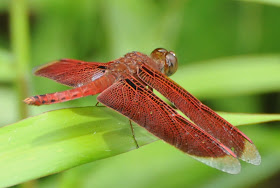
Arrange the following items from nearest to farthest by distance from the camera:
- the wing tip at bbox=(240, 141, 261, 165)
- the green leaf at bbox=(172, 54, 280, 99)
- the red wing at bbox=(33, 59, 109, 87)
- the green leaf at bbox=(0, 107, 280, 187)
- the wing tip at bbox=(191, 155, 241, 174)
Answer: the green leaf at bbox=(0, 107, 280, 187) < the wing tip at bbox=(191, 155, 241, 174) < the wing tip at bbox=(240, 141, 261, 165) < the red wing at bbox=(33, 59, 109, 87) < the green leaf at bbox=(172, 54, 280, 99)

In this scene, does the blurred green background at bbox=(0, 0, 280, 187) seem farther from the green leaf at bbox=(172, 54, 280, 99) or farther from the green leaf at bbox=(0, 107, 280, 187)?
the green leaf at bbox=(0, 107, 280, 187)

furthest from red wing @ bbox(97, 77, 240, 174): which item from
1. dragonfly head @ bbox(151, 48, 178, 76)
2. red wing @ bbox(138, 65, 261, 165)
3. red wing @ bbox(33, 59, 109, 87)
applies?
dragonfly head @ bbox(151, 48, 178, 76)

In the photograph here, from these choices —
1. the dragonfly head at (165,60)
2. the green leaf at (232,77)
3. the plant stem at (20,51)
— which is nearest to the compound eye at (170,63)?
the dragonfly head at (165,60)

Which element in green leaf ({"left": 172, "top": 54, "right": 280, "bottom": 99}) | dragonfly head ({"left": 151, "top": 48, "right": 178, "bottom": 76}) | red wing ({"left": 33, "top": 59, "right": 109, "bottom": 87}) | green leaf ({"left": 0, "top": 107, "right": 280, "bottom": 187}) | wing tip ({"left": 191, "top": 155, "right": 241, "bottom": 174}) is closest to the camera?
green leaf ({"left": 0, "top": 107, "right": 280, "bottom": 187})

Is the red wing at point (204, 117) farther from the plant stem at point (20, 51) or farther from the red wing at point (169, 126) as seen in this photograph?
the plant stem at point (20, 51)

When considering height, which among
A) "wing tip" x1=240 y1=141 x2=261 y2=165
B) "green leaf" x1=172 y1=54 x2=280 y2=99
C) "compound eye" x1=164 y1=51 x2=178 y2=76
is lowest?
"wing tip" x1=240 y1=141 x2=261 y2=165

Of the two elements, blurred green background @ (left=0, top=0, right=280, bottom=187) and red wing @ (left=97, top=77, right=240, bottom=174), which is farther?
blurred green background @ (left=0, top=0, right=280, bottom=187)

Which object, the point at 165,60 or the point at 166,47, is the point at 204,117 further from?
the point at 166,47
